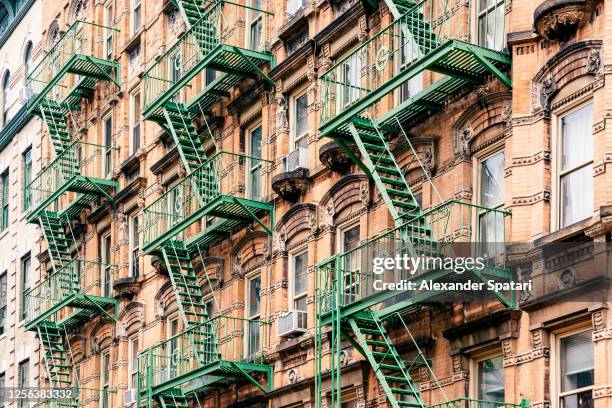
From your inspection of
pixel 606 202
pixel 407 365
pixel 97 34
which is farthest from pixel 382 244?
pixel 97 34

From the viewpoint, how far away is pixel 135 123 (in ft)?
139

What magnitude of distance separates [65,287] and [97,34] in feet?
24.8

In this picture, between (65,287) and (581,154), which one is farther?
(65,287)

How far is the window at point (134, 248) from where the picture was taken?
134 ft

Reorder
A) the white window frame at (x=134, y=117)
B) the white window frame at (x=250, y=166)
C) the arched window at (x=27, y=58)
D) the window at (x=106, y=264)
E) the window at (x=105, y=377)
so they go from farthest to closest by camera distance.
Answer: the arched window at (x=27, y=58), the window at (x=106, y=264), the white window frame at (x=134, y=117), the window at (x=105, y=377), the white window frame at (x=250, y=166)

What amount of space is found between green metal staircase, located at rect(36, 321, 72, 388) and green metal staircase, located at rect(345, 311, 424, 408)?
1694 centimetres

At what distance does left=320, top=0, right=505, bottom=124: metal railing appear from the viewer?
2728 cm

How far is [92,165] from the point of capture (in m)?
44.2

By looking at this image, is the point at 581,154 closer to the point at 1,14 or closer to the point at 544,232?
the point at 544,232

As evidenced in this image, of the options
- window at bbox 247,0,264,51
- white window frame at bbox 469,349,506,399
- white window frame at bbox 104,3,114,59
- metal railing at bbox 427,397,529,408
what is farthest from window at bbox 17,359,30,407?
white window frame at bbox 469,349,506,399

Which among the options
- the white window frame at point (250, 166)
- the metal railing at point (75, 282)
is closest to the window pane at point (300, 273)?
the white window frame at point (250, 166)

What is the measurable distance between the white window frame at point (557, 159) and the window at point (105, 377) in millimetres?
19547

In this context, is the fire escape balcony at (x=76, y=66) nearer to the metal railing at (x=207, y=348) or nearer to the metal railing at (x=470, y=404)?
the metal railing at (x=207, y=348)

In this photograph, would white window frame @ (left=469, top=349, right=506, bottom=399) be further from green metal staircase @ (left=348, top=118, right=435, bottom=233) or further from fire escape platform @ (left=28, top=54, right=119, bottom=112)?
fire escape platform @ (left=28, top=54, right=119, bottom=112)
